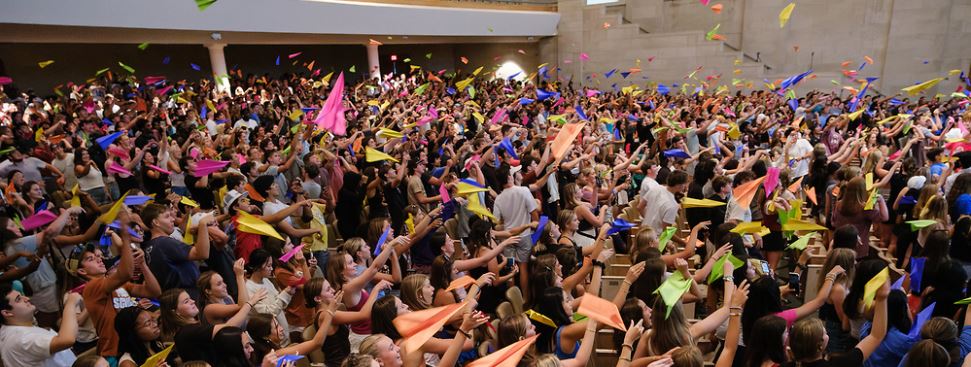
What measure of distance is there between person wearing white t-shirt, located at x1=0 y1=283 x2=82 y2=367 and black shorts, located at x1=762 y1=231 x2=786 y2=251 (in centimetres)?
577

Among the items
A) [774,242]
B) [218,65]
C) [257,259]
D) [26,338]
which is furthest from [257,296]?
[218,65]

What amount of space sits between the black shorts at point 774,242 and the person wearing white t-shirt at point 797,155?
2705 mm

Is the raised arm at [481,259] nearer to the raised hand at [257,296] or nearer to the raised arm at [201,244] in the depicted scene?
the raised hand at [257,296]

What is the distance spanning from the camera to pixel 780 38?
19.0m

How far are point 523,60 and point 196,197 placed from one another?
59.0ft

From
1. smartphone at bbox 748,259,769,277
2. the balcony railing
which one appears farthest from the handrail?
smartphone at bbox 748,259,769,277

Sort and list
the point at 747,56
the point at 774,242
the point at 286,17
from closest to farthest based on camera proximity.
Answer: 1. the point at 774,242
2. the point at 286,17
3. the point at 747,56

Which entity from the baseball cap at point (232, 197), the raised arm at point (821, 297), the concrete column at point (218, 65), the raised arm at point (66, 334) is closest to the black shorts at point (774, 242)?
the raised arm at point (821, 297)

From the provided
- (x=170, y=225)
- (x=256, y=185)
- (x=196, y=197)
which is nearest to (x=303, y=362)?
(x=170, y=225)

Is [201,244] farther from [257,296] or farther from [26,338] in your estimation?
[26,338]

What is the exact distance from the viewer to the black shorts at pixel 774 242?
226 inches

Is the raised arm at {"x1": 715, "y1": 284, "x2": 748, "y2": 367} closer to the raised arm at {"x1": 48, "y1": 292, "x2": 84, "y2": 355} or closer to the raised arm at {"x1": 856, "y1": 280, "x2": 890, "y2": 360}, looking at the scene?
the raised arm at {"x1": 856, "y1": 280, "x2": 890, "y2": 360}

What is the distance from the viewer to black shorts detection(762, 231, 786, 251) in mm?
5738

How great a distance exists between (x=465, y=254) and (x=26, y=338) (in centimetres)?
335
